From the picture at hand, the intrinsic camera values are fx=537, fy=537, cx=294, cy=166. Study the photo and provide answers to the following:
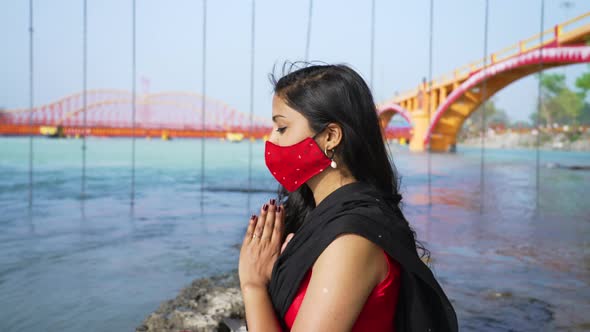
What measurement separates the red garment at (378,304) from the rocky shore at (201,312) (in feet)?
5.52

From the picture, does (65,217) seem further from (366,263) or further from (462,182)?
(462,182)

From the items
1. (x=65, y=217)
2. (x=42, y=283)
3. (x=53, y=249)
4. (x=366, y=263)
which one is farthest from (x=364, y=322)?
(x=65, y=217)

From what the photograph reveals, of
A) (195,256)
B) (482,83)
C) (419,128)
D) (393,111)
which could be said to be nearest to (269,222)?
(195,256)

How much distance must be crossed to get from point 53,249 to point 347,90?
17.1 feet

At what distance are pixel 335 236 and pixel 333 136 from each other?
299 mm

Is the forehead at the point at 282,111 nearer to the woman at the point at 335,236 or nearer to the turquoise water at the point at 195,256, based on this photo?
the woman at the point at 335,236

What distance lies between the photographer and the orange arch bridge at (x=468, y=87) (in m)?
23.1

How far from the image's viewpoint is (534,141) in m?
57.5

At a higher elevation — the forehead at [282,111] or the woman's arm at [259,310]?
the forehead at [282,111]

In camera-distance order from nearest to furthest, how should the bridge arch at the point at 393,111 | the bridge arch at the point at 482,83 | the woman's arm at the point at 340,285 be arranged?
the woman's arm at the point at 340,285 < the bridge arch at the point at 482,83 < the bridge arch at the point at 393,111

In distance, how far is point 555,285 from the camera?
13.9ft

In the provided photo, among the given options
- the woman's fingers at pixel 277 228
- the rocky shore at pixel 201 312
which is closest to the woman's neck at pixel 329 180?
the woman's fingers at pixel 277 228

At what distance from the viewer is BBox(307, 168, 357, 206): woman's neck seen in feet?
4.59

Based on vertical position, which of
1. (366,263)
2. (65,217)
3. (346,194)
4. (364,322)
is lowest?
(65,217)
